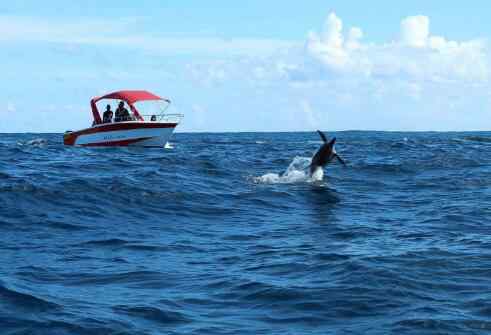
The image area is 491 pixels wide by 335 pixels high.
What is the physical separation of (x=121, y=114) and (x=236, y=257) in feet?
87.7

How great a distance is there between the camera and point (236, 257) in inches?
415

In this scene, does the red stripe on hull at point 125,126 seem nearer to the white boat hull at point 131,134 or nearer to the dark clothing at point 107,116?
the white boat hull at point 131,134

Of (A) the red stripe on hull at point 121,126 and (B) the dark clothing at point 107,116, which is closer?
(A) the red stripe on hull at point 121,126

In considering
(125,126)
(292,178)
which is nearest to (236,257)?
(292,178)

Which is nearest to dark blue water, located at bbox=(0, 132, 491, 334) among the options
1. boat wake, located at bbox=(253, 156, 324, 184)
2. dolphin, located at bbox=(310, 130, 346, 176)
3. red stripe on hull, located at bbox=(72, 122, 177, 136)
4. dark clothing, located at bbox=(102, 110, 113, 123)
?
boat wake, located at bbox=(253, 156, 324, 184)

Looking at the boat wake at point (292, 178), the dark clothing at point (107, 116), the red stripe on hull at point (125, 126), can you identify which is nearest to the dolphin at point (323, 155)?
the boat wake at point (292, 178)

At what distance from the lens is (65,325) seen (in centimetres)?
700

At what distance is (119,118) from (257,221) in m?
23.1

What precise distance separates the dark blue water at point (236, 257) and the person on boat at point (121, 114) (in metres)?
15.8

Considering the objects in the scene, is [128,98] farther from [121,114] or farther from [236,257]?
[236,257]

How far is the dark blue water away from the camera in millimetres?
7305

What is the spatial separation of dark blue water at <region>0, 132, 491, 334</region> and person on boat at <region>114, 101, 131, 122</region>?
1579cm

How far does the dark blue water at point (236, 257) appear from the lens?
7305 mm

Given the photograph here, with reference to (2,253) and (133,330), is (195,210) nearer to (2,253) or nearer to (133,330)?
(2,253)
